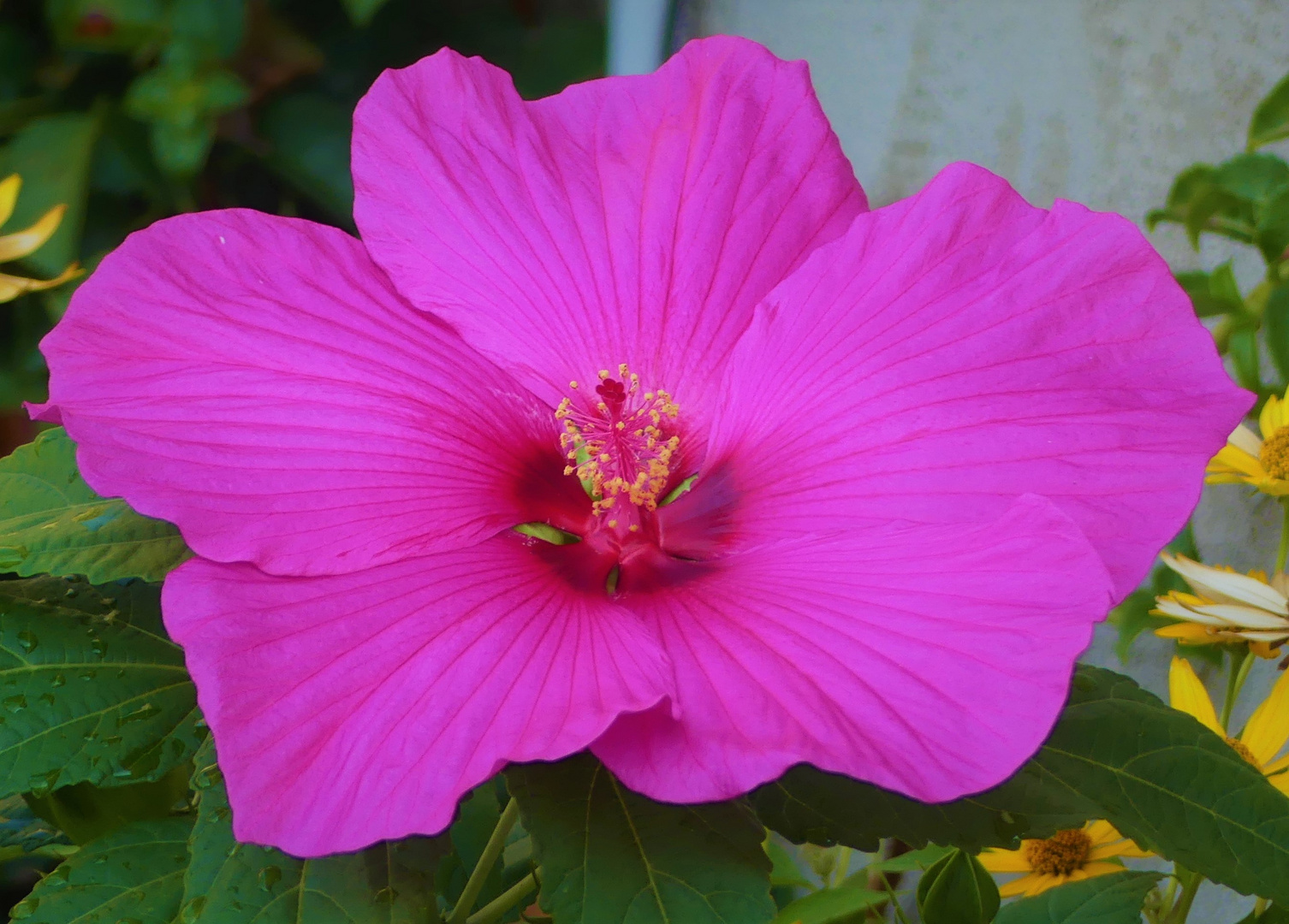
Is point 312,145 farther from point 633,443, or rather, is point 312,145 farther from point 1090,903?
point 1090,903

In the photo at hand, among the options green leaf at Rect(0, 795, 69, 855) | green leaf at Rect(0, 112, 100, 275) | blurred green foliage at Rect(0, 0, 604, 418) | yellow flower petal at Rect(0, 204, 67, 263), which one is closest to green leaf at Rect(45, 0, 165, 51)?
blurred green foliage at Rect(0, 0, 604, 418)

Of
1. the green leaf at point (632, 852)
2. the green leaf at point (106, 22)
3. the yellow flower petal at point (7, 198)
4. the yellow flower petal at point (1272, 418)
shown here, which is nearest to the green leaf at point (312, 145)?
the green leaf at point (106, 22)

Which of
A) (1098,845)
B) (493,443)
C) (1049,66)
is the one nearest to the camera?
(493,443)

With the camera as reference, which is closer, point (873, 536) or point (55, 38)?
point (873, 536)

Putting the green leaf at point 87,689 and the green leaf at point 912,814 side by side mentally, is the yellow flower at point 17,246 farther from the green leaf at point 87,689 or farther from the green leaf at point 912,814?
the green leaf at point 912,814

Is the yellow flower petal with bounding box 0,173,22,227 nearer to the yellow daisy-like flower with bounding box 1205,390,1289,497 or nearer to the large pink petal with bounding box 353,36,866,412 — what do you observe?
the large pink petal with bounding box 353,36,866,412

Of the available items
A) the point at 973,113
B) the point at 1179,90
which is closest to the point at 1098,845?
the point at 1179,90

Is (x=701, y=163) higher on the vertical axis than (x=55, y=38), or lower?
higher

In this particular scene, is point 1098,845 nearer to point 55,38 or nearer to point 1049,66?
point 1049,66
